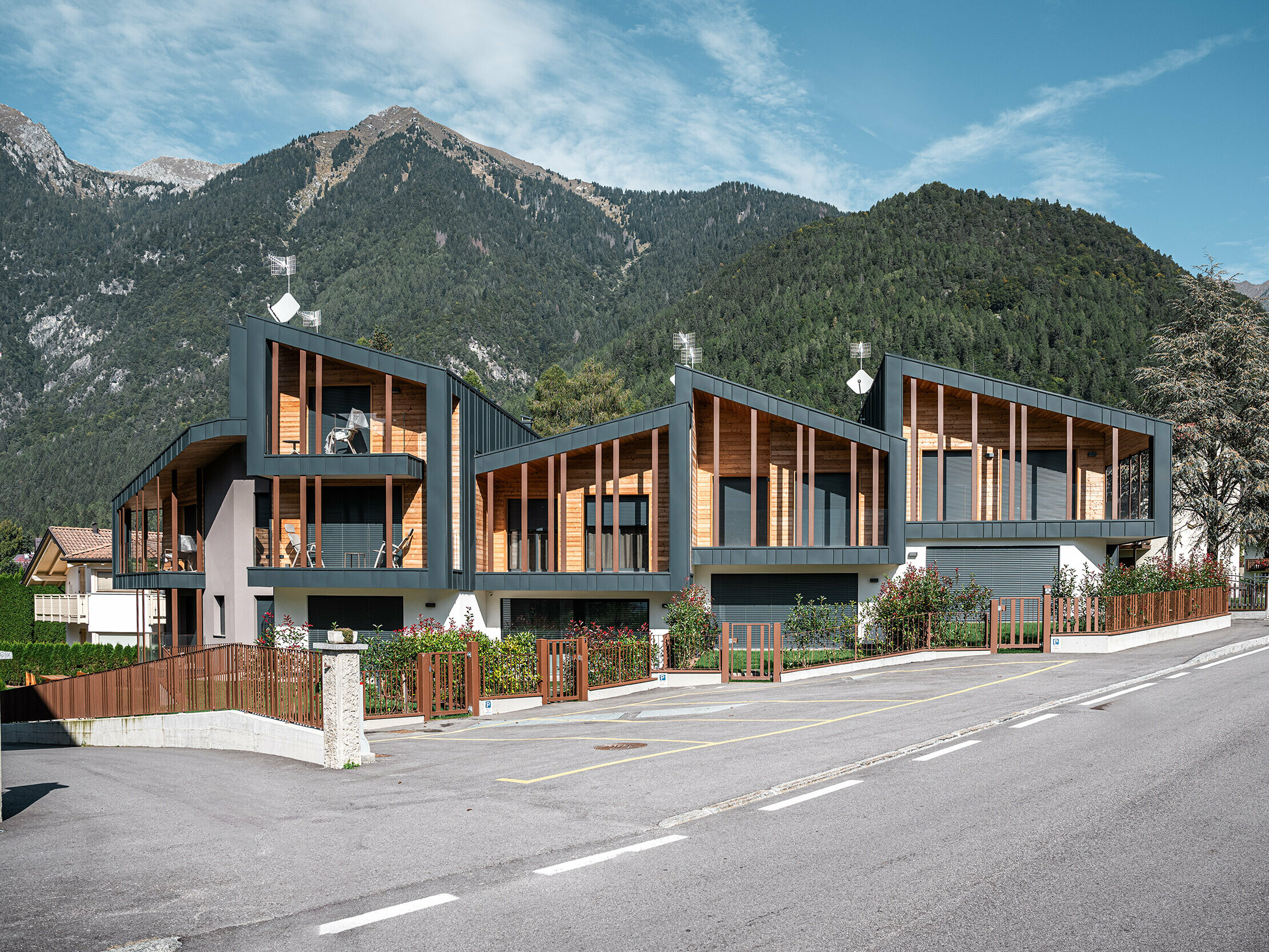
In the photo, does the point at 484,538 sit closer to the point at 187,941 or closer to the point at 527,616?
the point at 527,616

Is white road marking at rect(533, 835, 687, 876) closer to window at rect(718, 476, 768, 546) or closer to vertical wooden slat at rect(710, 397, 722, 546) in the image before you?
vertical wooden slat at rect(710, 397, 722, 546)

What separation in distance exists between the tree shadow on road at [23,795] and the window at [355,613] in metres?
15.0

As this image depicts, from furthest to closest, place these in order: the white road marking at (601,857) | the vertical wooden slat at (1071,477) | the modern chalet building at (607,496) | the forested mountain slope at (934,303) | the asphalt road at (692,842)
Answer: the forested mountain slope at (934,303)
the vertical wooden slat at (1071,477)
the modern chalet building at (607,496)
the white road marking at (601,857)
the asphalt road at (692,842)

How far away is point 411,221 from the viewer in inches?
5625

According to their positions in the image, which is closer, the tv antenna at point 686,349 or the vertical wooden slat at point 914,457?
the tv antenna at point 686,349

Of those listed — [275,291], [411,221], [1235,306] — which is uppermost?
[411,221]

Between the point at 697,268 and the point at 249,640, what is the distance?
395 feet

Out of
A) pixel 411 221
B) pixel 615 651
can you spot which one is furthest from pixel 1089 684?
pixel 411 221

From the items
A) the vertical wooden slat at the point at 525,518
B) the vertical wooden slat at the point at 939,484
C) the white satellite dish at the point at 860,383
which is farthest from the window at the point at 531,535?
the white satellite dish at the point at 860,383

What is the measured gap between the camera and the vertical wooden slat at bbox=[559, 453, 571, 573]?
25328mm

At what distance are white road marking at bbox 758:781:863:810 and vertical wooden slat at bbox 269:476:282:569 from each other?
19602 mm

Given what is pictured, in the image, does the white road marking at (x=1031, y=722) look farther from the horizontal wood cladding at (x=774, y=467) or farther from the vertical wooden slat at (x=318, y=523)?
the vertical wooden slat at (x=318, y=523)

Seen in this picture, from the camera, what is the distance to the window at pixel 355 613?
26.9 meters

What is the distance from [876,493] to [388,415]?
12634 millimetres
